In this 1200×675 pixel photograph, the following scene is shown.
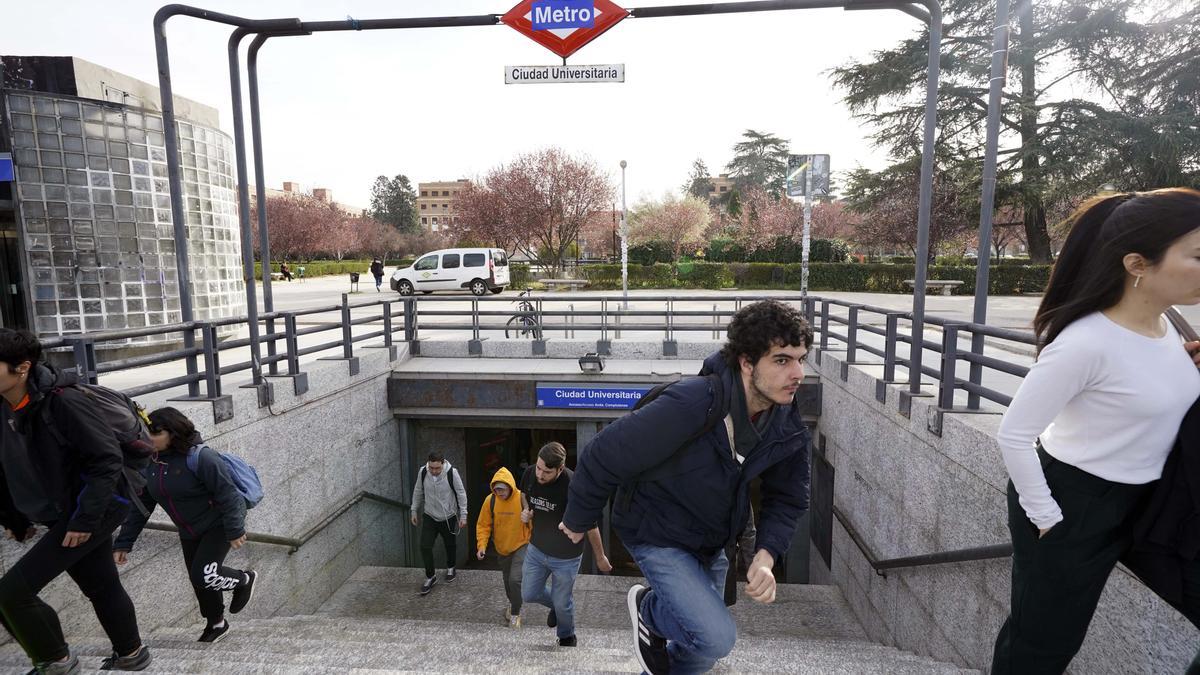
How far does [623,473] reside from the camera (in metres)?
2.31

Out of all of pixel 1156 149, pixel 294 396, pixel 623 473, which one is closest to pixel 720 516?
pixel 623 473

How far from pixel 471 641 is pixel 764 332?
3797mm

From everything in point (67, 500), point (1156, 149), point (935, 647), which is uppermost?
point (1156, 149)

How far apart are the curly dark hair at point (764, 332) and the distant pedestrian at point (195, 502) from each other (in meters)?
3.23

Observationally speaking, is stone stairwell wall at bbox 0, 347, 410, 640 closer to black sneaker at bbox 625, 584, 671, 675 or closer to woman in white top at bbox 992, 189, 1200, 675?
black sneaker at bbox 625, 584, 671, 675

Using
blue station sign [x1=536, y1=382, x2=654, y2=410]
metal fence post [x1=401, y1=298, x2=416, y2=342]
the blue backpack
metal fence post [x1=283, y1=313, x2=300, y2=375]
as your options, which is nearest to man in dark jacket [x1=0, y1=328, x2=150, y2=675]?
the blue backpack

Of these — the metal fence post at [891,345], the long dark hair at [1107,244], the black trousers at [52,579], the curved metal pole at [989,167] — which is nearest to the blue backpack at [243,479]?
the black trousers at [52,579]

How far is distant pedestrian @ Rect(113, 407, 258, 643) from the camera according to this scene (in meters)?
3.73

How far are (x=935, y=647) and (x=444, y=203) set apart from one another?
13524 centimetres

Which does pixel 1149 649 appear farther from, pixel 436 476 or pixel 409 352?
pixel 409 352

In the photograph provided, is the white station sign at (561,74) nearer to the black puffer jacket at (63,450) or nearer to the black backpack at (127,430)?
the black backpack at (127,430)

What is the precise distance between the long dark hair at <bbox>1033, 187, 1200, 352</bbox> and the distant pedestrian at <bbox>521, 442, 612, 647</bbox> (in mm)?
3707

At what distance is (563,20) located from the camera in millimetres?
5398

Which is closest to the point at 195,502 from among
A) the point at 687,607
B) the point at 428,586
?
the point at 687,607
